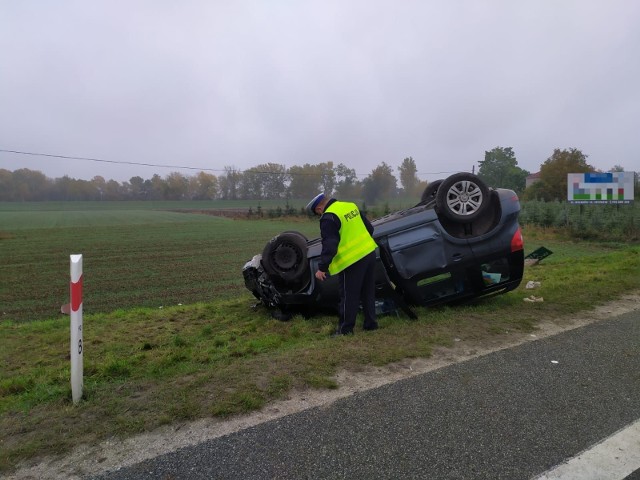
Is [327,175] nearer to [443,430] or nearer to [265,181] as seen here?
[265,181]

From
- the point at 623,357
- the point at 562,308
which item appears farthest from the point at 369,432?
the point at 562,308

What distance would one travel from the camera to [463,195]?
5770 millimetres

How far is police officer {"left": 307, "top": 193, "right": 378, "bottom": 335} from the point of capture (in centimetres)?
504

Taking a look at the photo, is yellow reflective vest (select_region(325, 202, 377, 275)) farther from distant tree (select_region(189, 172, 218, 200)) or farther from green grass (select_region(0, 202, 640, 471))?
distant tree (select_region(189, 172, 218, 200))

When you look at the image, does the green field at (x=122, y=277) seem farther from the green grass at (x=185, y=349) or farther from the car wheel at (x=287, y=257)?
the car wheel at (x=287, y=257)


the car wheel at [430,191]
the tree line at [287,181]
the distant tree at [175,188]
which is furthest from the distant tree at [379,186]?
the distant tree at [175,188]

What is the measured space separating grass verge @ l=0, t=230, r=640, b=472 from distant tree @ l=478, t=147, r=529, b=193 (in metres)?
38.4

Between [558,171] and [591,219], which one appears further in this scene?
[558,171]

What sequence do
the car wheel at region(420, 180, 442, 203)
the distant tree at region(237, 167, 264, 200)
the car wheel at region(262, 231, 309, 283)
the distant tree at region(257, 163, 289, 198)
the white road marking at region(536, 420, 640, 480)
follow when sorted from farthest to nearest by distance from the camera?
the distant tree at region(237, 167, 264, 200), the distant tree at region(257, 163, 289, 198), the car wheel at region(420, 180, 442, 203), the car wheel at region(262, 231, 309, 283), the white road marking at region(536, 420, 640, 480)

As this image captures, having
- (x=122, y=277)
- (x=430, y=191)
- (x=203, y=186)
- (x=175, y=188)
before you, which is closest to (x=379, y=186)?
(x=122, y=277)

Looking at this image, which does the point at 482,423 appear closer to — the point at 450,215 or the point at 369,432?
the point at 369,432

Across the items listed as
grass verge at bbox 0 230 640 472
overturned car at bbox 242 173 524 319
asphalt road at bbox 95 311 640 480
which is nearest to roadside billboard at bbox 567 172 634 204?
grass verge at bbox 0 230 640 472

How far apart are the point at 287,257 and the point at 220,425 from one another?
3.44 meters

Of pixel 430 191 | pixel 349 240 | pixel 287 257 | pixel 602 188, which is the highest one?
pixel 602 188
